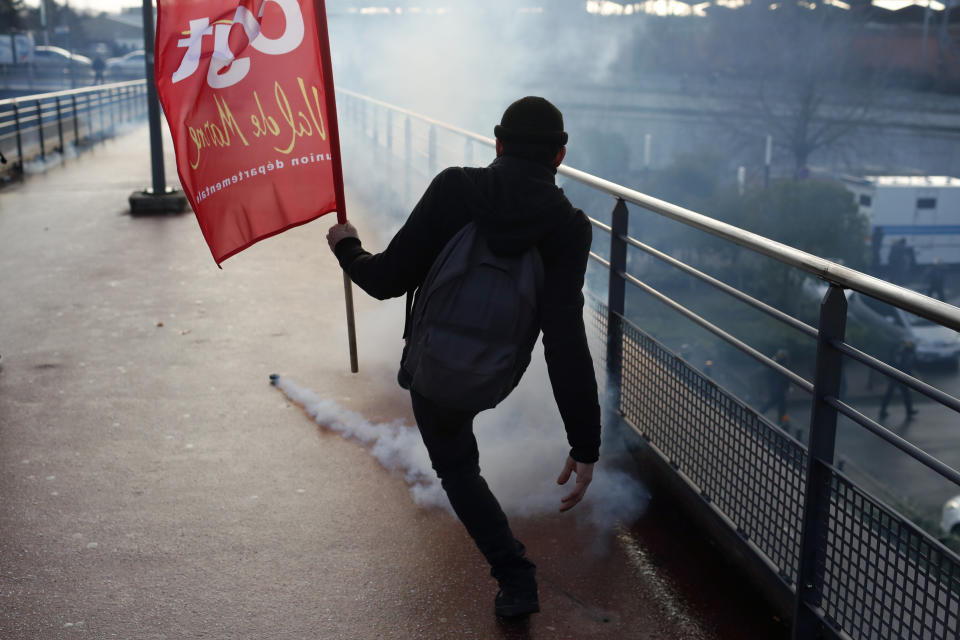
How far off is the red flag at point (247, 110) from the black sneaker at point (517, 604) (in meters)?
1.34

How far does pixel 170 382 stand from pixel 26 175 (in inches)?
397

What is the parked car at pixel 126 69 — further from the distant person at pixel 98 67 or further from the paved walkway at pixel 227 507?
the paved walkway at pixel 227 507

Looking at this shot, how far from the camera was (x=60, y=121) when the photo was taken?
1662 cm

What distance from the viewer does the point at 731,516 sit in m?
3.26

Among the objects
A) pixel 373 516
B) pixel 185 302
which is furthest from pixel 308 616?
pixel 185 302

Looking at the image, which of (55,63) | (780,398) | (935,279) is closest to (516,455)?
(780,398)

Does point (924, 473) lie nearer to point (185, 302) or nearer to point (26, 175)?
point (26, 175)

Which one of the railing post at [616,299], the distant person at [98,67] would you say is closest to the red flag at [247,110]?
the railing post at [616,299]

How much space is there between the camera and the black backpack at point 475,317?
2.50m

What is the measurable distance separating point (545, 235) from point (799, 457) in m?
0.99

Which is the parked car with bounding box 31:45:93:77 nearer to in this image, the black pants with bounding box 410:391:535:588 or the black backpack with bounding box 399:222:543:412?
the black pants with bounding box 410:391:535:588

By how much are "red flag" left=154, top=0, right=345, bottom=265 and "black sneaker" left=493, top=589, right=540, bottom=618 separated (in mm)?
1342

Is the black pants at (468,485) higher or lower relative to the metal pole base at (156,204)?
higher

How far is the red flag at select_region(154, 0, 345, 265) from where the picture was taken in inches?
124
